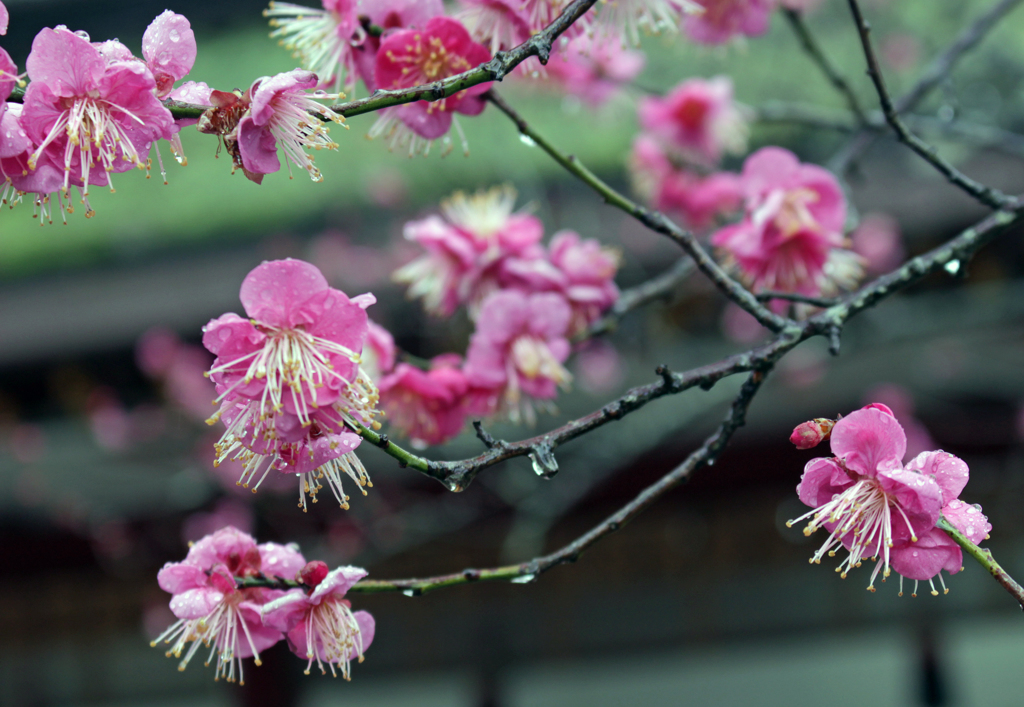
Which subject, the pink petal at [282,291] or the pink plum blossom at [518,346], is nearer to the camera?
the pink petal at [282,291]

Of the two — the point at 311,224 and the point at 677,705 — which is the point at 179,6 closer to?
the point at 311,224

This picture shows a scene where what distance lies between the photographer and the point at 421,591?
59cm

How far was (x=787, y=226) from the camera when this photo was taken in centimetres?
94

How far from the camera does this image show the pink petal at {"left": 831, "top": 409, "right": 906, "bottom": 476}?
523mm

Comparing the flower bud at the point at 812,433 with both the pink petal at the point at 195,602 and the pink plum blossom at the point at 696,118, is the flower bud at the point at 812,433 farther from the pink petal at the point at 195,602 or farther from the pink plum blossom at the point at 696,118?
the pink plum blossom at the point at 696,118

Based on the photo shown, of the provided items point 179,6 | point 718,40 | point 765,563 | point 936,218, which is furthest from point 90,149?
point 179,6

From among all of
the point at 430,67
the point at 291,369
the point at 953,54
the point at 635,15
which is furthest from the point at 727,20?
the point at 291,369

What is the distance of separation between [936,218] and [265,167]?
2334 mm

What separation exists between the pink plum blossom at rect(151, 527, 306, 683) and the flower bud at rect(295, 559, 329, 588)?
0.04 metres

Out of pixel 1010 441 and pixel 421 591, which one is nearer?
pixel 421 591

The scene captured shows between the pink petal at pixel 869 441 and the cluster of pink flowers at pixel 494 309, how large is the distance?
0.44 meters

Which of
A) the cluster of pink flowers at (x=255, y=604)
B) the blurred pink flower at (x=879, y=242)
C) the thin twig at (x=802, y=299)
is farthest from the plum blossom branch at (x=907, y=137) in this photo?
the blurred pink flower at (x=879, y=242)

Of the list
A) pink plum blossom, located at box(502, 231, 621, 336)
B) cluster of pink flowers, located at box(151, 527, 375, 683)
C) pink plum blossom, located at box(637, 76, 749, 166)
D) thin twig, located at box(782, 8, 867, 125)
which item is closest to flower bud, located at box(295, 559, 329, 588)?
cluster of pink flowers, located at box(151, 527, 375, 683)

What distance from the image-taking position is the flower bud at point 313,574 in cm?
59
